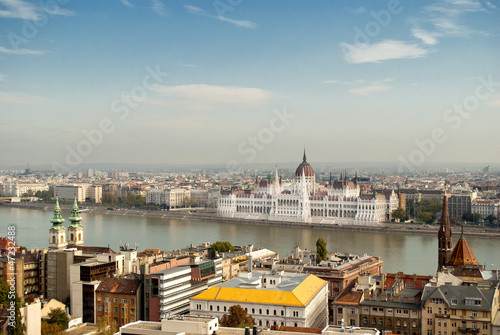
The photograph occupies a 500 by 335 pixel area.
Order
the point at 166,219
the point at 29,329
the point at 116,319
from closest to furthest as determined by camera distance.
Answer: the point at 29,329, the point at 116,319, the point at 166,219

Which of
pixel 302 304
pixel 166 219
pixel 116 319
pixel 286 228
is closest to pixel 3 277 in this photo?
pixel 116 319

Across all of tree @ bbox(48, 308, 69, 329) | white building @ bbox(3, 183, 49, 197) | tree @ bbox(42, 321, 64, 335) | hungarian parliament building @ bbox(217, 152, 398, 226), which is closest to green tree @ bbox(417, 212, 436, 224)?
hungarian parliament building @ bbox(217, 152, 398, 226)

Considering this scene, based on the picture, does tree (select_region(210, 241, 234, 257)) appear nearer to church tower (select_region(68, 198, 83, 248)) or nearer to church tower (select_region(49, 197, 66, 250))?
church tower (select_region(68, 198, 83, 248))

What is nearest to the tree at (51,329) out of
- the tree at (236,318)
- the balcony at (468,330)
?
the tree at (236,318)

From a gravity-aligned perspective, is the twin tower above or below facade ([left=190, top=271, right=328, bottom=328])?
above

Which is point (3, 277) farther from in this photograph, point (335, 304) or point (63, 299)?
point (335, 304)

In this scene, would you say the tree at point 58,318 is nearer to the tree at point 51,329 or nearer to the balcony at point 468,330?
the tree at point 51,329
